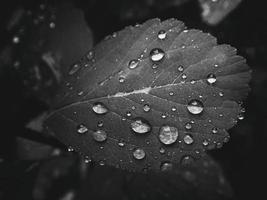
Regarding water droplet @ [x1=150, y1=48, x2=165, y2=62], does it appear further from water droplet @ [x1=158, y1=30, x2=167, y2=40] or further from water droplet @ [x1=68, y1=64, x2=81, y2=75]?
water droplet @ [x1=68, y1=64, x2=81, y2=75]

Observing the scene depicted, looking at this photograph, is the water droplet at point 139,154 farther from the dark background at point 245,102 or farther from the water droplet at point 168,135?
the dark background at point 245,102

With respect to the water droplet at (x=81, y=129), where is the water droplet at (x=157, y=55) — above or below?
above

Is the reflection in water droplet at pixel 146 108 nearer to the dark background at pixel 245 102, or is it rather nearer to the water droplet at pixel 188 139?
the water droplet at pixel 188 139

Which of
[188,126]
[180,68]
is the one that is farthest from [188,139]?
[180,68]

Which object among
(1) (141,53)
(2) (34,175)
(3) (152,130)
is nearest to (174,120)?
(3) (152,130)

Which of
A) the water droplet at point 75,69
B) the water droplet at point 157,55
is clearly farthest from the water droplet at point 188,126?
the water droplet at point 75,69

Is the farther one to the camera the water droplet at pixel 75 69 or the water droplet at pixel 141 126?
the water droplet at pixel 75 69

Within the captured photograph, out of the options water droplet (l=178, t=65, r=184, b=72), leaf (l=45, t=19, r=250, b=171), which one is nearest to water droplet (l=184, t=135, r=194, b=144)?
leaf (l=45, t=19, r=250, b=171)
